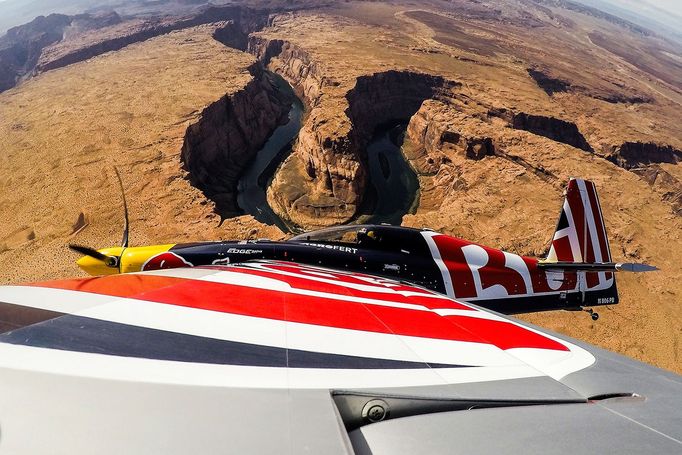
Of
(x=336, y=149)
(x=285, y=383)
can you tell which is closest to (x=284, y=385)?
(x=285, y=383)

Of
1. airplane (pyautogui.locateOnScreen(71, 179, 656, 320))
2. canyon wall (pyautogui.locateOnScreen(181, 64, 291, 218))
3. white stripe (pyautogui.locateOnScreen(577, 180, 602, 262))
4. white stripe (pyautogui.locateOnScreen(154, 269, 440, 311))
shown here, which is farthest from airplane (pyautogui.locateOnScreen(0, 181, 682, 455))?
canyon wall (pyautogui.locateOnScreen(181, 64, 291, 218))

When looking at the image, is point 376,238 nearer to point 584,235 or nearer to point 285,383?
point 285,383

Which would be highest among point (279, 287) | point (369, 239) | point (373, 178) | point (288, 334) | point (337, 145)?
point (337, 145)

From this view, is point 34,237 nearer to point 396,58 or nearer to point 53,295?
point 53,295

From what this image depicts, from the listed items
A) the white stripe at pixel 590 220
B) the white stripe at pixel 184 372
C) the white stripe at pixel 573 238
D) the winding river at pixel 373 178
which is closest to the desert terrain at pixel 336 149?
the winding river at pixel 373 178

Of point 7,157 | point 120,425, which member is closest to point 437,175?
point 120,425

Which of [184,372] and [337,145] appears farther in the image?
[337,145]
